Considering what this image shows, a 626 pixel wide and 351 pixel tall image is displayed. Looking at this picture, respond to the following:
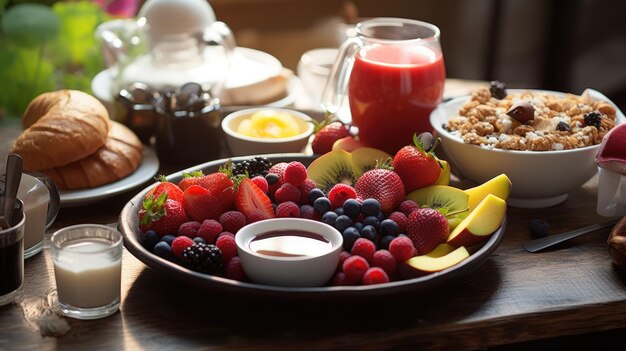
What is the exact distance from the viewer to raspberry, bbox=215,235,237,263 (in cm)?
125

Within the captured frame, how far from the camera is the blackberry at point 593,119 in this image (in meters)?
1.57

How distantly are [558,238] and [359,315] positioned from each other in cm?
45

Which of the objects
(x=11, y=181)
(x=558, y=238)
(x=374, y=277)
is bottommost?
(x=558, y=238)

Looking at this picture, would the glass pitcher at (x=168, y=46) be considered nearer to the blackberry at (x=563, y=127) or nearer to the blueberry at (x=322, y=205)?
the blueberry at (x=322, y=205)

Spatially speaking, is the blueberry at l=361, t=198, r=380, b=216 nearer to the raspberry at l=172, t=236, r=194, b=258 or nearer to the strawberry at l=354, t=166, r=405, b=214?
the strawberry at l=354, t=166, r=405, b=214

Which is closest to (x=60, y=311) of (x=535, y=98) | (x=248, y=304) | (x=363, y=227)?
(x=248, y=304)

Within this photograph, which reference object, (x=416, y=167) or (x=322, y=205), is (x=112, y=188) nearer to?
(x=322, y=205)

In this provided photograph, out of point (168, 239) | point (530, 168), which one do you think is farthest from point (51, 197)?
point (530, 168)

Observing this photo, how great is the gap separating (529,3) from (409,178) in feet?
7.52

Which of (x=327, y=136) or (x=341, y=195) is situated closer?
(x=341, y=195)

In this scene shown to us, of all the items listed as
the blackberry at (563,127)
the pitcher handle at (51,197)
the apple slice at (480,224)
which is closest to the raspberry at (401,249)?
the apple slice at (480,224)

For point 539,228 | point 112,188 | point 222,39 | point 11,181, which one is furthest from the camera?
point 222,39

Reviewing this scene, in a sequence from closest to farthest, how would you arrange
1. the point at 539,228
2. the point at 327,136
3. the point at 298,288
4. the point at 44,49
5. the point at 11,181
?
the point at 298,288 < the point at 11,181 < the point at 539,228 < the point at 327,136 < the point at 44,49

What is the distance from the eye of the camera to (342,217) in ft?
4.29
